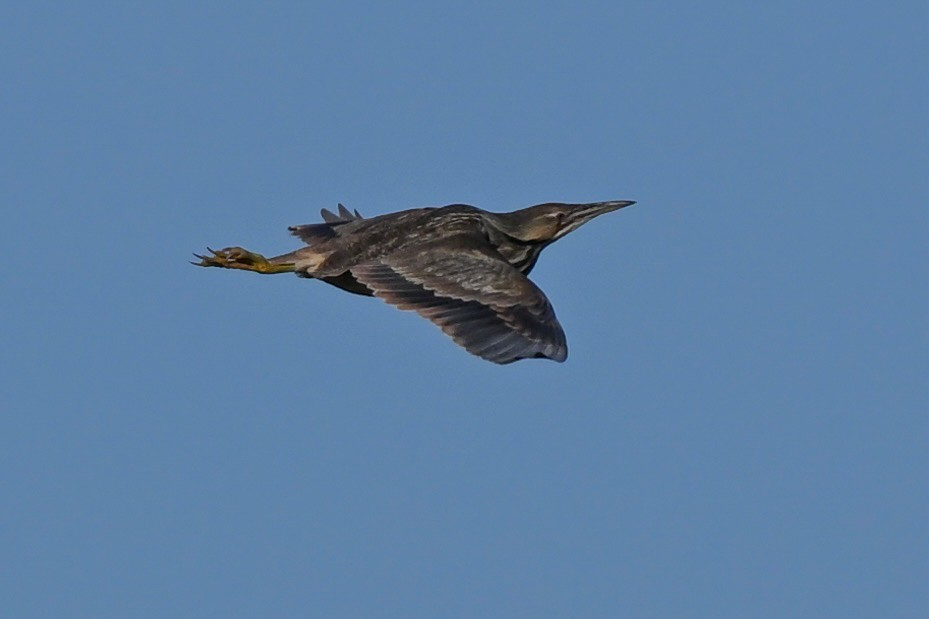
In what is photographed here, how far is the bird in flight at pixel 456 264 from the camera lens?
11797 millimetres

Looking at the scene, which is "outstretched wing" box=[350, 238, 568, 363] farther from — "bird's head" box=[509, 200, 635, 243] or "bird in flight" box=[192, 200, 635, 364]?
"bird's head" box=[509, 200, 635, 243]

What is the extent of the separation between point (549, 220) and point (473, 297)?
84.0 inches

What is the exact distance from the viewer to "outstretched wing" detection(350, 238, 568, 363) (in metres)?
11.6

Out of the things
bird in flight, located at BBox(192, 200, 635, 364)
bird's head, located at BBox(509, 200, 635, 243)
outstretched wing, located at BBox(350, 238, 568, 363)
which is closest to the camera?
outstretched wing, located at BBox(350, 238, 568, 363)

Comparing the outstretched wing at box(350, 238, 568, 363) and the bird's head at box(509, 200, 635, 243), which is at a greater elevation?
the bird's head at box(509, 200, 635, 243)

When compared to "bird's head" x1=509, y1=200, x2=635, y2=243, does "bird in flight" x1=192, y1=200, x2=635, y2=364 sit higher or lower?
lower

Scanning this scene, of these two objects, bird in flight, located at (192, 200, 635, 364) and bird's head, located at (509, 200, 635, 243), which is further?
bird's head, located at (509, 200, 635, 243)

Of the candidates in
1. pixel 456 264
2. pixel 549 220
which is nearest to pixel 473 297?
pixel 456 264

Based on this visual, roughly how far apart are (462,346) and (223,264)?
10.8ft

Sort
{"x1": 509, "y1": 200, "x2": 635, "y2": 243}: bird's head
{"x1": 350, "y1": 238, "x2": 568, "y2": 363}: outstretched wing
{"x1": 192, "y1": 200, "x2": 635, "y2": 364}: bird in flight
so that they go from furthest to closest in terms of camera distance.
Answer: {"x1": 509, "y1": 200, "x2": 635, "y2": 243}: bird's head, {"x1": 192, "y1": 200, "x2": 635, "y2": 364}: bird in flight, {"x1": 350, "y1": 238, "x2": 568, "y2": 363}: outstretched wing

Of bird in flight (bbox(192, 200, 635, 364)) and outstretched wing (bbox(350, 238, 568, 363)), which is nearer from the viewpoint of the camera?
outstretched wing (bbox(350, 238, 568, 363))

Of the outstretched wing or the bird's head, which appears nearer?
the outstretched wing

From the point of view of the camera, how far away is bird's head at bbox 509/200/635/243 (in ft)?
46.1

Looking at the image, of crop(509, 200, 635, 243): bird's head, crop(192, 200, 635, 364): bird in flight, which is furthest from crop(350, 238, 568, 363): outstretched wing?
crop(509, 200, 635, 243): bird's head
